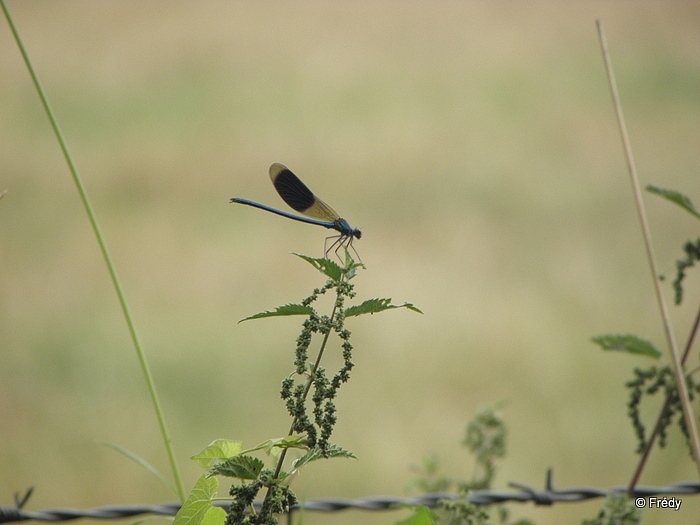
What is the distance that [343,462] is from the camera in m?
1.21

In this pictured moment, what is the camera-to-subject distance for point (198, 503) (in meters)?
0.26

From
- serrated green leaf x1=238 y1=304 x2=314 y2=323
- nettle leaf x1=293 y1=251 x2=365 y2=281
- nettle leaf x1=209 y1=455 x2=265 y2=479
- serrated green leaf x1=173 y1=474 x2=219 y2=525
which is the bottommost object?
serrated green leaf x1=173 y1=474 x2=219 y2=525

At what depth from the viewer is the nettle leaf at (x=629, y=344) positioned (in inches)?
17.3

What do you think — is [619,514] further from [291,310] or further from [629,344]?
[291,310]

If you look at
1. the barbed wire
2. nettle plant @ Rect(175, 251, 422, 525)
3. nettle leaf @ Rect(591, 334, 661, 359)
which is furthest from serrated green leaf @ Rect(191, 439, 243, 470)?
nettle leaf @ Rect(591, 334, 661, 359)

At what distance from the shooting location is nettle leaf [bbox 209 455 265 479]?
25 centimetres

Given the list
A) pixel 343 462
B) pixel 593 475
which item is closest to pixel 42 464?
pixel 343 462

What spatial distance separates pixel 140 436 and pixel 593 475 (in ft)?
3.01

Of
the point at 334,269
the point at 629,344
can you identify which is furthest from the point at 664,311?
the point at 334,269

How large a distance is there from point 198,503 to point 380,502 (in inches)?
10.8

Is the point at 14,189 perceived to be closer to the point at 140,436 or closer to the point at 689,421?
the point at 140,436

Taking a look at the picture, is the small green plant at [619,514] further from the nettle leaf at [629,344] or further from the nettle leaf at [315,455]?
the nettle leaf at [315,455]

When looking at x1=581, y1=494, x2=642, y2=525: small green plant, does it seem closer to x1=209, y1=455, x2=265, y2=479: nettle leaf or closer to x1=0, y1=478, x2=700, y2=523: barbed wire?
x1=0, y1=478, x2=700, y2=523: barbed wire

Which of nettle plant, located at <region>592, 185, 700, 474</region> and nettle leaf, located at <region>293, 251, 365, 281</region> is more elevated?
nettle leaf, located at <region>293, 251, 365, 281</region>
